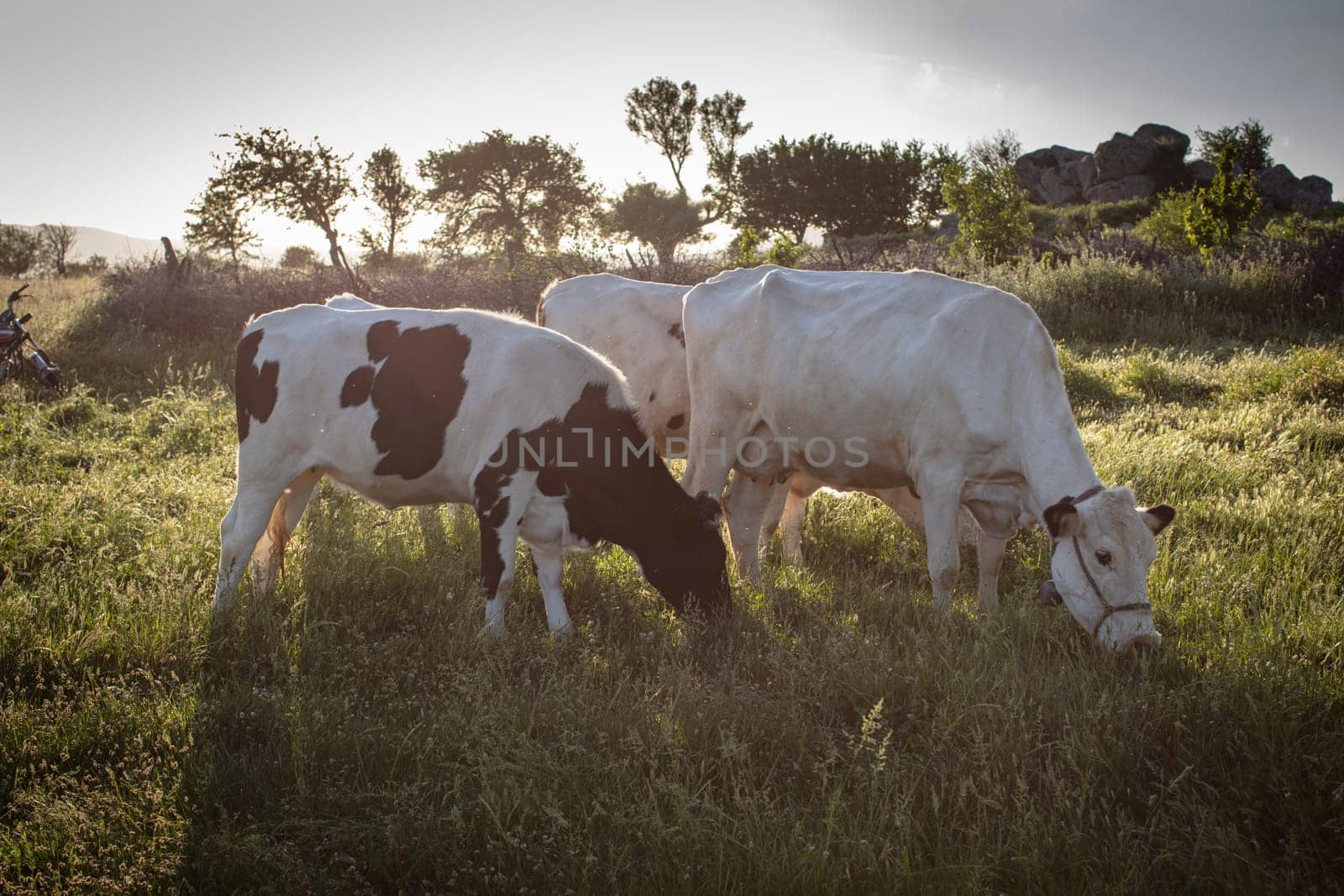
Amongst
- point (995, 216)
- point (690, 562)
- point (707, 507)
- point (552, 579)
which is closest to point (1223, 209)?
point (995, 216)

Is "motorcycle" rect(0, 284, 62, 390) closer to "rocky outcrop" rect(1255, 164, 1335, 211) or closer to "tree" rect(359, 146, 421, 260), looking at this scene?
"tree" rect(359, 146, 421, 260)

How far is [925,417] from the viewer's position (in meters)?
5.29

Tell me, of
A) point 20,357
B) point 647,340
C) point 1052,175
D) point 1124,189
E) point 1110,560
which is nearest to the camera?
point 1110,560

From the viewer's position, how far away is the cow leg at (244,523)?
17.3 feet

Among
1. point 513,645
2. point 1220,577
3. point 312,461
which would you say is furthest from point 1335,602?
point 312,461

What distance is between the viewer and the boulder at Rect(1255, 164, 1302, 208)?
4647 centimetres

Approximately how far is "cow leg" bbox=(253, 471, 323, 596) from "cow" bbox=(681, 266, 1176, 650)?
2712mm

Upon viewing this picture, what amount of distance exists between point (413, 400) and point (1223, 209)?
21.5 meters

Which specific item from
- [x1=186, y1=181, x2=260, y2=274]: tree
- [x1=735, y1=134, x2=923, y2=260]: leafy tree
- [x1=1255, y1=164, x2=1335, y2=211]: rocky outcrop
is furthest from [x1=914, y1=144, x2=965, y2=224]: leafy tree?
[x1=186, y1=181, x2=260, y2=274]: tree

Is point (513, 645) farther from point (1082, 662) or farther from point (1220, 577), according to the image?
point (1220, 577)

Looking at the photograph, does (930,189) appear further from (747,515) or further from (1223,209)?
(747,515)

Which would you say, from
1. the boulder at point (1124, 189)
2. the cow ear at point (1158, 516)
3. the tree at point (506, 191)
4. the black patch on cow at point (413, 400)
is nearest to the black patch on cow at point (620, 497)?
the black patch on cow at point (413, 400)

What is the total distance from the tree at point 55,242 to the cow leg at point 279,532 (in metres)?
43.4

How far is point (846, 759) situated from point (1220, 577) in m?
3.28
